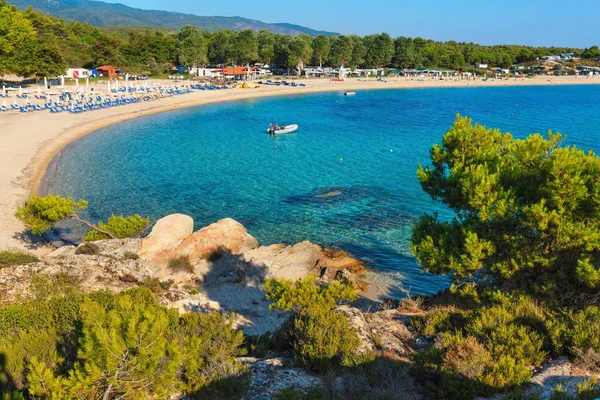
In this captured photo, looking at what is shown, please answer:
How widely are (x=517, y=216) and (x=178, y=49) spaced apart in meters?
108

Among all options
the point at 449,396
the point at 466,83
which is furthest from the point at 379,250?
the point at 466,83

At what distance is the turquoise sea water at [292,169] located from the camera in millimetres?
26719

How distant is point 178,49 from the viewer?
108 meters

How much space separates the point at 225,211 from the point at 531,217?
69.0ft

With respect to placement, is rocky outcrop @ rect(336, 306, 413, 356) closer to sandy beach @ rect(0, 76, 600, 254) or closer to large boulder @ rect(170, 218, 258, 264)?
large boulder @ rect(170, 218, 258, 264)

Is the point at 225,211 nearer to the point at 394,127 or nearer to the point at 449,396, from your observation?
the point at 449,396

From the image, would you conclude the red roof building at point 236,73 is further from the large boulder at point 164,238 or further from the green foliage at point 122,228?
the large boulder at point 164,238

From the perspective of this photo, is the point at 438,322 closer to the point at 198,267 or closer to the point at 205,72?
the point at 198,267

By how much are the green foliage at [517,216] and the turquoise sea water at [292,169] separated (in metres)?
7.27

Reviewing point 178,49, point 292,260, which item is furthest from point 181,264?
point 178,49

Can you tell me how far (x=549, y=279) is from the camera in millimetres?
12352

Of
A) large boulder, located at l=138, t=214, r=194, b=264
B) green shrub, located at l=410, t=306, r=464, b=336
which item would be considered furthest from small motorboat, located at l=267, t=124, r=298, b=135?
green shrub, located at l=410, t=306, r=464, b=336

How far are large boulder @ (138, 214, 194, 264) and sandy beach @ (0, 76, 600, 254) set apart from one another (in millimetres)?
5686

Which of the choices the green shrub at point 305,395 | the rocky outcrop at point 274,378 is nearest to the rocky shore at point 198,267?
the rocky outcrop at point 274,378
